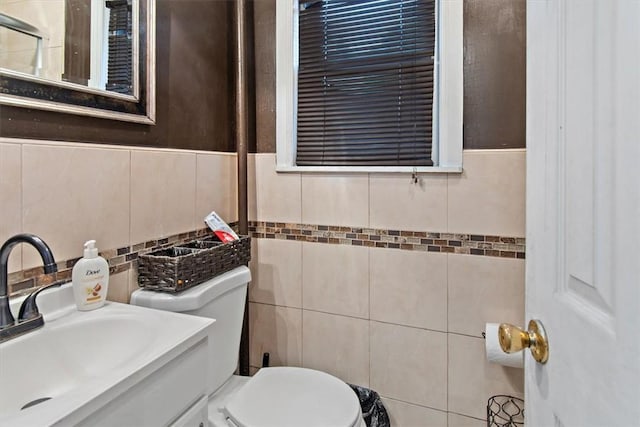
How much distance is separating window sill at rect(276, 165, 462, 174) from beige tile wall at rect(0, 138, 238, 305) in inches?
14.0

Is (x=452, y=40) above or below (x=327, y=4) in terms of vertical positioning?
below

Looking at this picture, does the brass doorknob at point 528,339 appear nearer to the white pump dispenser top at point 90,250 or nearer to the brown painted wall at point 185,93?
the white pump dispenser top at point 90,250

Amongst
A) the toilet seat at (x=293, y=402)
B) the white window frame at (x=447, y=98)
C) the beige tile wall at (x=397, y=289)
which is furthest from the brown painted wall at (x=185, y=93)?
the toilet seat at (x=293, y=402)

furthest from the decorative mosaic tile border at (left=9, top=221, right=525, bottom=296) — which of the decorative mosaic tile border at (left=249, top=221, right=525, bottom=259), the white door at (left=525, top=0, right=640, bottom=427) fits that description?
the white door at (left=525, top=0, right=640, bottom=427)

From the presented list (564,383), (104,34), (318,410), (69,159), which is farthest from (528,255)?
(104,34)

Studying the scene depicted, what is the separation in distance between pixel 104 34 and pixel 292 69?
76 cm

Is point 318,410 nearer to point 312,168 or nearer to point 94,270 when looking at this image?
point 94,270

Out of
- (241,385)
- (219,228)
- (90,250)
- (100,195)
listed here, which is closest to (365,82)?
(219,228)

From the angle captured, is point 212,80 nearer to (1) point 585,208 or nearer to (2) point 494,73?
(2) point 494,73

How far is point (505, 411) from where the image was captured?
1.45 metres

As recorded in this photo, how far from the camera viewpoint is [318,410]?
1.27 m

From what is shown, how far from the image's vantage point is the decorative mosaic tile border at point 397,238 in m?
1.43

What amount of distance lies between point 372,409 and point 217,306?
0.78 metres

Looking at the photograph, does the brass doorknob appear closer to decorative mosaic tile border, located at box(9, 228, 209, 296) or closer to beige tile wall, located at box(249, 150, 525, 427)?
beige tile wall, located at box(249, 150, 525, 427)
